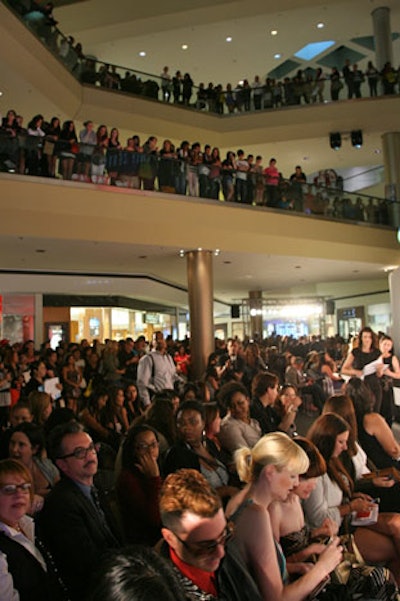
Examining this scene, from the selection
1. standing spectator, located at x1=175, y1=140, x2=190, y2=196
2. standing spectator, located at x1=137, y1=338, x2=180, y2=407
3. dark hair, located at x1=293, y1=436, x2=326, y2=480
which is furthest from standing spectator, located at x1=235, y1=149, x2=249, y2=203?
dark hair, located at x1=293, y1=436, x2=326, y2=480

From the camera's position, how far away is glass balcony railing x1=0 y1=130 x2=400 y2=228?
10.1 metres

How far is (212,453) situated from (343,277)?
17.7 m

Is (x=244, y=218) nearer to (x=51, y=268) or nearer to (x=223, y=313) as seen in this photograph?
(x=51, y=268)

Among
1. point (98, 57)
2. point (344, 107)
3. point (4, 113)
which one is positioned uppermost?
point (98, 57)

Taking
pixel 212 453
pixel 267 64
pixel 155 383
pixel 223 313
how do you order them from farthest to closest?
1. pixel 223 313
2. pixel 267 64
3. pixel 155 383
4. pixel 212 453

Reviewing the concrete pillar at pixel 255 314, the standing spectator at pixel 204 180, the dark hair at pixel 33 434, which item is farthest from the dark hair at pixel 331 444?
the concrete pillar at pixel 255 314

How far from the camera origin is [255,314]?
Answer: 2236cm

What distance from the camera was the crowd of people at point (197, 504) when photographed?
1996 millimetres

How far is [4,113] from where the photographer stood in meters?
14.4

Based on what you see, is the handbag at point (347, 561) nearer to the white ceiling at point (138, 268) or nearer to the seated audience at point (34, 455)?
the seated audience at point (34, 455)

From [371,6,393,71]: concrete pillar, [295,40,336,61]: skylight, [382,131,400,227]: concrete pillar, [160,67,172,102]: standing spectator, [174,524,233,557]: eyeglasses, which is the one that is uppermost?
[295,40,336,61]: skylight

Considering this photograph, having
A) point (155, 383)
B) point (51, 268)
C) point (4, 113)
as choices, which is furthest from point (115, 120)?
point (155, 383)

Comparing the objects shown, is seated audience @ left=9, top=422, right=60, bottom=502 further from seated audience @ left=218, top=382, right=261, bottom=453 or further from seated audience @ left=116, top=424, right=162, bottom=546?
seated audience @ left=218, top=382, right=261, bottom=453

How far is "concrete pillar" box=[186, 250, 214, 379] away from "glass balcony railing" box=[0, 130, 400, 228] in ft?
5.57
